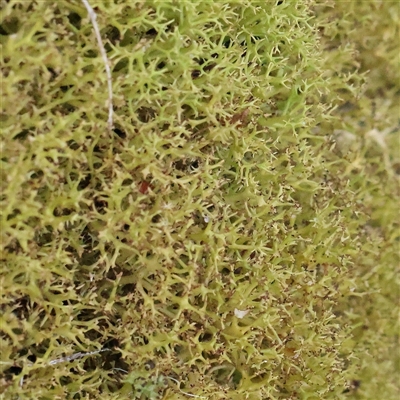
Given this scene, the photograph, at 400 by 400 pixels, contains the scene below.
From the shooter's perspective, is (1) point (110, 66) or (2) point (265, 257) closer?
(1) point (110, 66)

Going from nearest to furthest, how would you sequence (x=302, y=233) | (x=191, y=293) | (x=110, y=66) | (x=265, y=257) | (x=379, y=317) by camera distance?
(x=110, y=66), (x=191, y=293), (x=265, y=257), (x=302, y=233), (x=379, y=317)

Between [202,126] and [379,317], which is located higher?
[202,126]

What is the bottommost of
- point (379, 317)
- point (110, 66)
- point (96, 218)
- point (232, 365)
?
point (379, 317)

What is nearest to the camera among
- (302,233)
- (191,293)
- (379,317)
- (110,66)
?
(110,66)

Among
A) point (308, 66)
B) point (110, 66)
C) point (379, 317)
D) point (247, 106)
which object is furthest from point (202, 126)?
point (379, 317)

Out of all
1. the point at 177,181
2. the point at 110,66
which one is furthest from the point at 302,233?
the point at 110,66

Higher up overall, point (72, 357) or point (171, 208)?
point (171, 208)

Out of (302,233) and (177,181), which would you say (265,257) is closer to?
(302,233)
